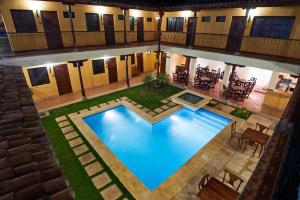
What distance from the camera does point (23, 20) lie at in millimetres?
10164

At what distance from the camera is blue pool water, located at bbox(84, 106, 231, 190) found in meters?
7.31

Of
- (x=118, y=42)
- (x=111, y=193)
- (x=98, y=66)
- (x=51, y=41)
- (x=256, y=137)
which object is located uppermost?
(x=51, y=41)

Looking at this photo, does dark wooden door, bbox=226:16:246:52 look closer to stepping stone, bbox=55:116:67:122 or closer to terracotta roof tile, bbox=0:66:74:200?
stepping stone, bbox=55:116:67:122

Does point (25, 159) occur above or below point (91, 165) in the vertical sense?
above

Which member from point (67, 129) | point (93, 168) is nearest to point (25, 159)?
point (93, 168)

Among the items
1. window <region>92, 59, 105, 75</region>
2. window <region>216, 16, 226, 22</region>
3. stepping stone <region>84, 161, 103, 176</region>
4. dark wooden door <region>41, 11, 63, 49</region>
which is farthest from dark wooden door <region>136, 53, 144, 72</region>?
stepping stone <region>84, 161, 103, 176</region>

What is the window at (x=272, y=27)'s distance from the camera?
1035 centimetres

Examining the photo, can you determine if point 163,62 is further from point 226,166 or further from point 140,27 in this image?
point 226,166

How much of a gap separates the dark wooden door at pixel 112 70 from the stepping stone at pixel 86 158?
8847mm

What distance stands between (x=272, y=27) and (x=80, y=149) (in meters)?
13.1

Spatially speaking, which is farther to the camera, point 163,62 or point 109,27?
point 163,62

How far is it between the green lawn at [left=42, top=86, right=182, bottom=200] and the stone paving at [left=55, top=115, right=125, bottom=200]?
13 centimetres

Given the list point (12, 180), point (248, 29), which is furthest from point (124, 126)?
point (248, 29)

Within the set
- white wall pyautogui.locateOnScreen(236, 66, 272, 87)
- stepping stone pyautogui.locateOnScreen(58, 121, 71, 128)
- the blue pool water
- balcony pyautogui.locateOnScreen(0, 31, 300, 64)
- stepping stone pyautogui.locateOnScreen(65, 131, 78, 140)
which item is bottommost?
the blue pool water
